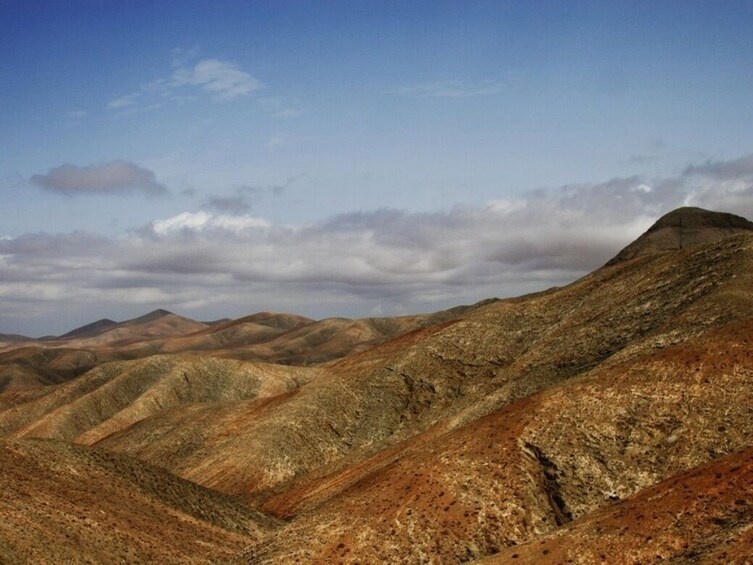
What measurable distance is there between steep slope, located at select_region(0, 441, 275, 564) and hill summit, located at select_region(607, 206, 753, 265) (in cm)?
10303

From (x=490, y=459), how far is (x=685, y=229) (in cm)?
12157

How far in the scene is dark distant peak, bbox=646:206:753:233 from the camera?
149750 mm

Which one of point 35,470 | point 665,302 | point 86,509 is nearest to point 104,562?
point 86,509

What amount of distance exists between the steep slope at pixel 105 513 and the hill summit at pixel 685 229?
103 meters

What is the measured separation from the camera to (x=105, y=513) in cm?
4869

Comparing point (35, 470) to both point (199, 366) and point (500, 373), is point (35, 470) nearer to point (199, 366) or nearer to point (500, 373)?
point (500, 373)

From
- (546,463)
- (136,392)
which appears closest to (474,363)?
(546,463)

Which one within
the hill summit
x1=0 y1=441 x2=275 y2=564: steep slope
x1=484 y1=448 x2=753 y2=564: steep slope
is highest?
the hill summit

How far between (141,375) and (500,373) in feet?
310

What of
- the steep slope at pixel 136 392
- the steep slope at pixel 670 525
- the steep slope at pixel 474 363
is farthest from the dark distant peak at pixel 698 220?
the steep slope at pixel 670 525

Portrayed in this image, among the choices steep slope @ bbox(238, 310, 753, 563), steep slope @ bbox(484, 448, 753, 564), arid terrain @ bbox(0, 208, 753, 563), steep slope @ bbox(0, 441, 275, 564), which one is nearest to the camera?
steep slope @ bbox(484, 448, 753, 564)

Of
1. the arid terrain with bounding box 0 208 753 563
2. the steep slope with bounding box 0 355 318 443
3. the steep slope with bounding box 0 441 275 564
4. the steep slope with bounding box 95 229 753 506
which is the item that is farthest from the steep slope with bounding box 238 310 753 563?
the steep slope with bounding box 0 355 318 443

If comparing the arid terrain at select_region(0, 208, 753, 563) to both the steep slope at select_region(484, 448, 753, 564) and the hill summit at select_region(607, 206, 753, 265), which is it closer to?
the steep slope at select_region(484, 448, 753, 564)

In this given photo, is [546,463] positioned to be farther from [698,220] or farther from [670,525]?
[698,220]
